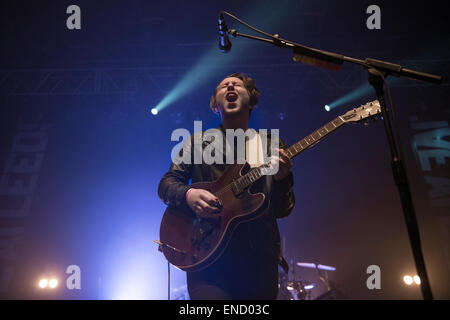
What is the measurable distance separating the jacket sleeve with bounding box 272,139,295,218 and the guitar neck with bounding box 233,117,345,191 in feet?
0.56

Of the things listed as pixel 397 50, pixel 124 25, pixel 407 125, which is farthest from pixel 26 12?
pixel 407 125

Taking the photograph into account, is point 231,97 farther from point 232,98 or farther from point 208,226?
point 208,226

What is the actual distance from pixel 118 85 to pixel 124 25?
66.1 inches

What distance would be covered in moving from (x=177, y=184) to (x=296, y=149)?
103cm

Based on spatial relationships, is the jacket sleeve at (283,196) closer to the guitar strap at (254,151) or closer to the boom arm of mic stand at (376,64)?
the guitar strap at (254,151)

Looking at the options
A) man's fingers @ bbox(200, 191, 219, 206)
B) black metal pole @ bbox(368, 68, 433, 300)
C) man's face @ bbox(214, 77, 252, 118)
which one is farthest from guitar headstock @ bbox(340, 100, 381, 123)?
man's fingers @ bbox(200, 191, 219, 206)

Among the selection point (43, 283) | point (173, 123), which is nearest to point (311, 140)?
point (173, 123)

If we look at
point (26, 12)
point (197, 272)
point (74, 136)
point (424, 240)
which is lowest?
point (197, 272)

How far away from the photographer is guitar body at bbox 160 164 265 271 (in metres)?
2.05

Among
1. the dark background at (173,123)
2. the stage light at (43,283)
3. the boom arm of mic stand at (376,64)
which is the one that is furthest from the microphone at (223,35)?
the stage light at (43,283)

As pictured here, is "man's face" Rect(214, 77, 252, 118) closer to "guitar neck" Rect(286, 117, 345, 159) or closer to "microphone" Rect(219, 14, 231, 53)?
"microphone" Rect(219, 14, 231, 53)

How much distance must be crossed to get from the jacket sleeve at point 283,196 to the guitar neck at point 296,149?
17 centimetres
